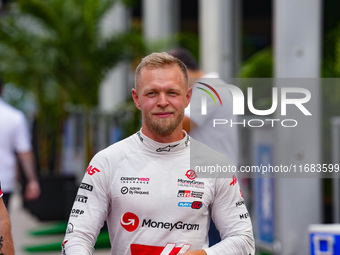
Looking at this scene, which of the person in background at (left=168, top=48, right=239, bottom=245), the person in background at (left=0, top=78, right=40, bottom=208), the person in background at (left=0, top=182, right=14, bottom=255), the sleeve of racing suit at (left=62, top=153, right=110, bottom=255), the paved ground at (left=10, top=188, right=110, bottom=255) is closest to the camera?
the sleeve of racing suit at (left=62, top=153, right=110, bottom=255)

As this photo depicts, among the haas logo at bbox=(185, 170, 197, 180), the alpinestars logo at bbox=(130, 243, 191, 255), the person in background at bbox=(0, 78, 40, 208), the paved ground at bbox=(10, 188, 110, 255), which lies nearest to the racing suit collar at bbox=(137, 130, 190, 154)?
the haas logo at bbox=(185, 170, 197, 180)

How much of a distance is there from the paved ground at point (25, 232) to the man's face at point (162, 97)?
636 cm

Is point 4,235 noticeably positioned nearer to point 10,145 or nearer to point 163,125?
point 163,125

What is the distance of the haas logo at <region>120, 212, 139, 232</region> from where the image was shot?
3264mm

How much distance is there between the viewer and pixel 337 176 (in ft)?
23.9

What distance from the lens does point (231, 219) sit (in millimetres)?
3312

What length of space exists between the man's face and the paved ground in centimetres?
636

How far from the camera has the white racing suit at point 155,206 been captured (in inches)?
128

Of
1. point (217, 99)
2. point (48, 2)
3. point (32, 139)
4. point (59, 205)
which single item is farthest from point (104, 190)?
point (32, 139)

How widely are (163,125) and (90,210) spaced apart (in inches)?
18.2

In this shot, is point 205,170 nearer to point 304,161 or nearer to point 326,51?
point 304,161

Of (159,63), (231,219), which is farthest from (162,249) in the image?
(159,63)

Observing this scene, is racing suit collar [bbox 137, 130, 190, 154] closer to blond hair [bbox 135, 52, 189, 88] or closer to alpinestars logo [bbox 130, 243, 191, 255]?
blond hair [bbox 135, 52, 189, 88]

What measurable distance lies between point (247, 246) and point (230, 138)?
1.73m
